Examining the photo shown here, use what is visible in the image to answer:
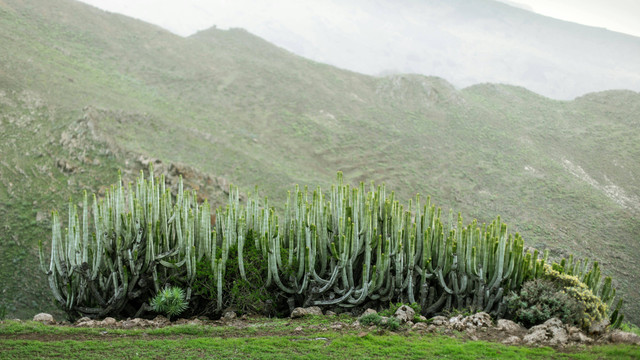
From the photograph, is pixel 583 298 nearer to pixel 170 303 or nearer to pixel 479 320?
pixel 479 320

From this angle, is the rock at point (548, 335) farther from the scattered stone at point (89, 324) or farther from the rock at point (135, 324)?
the scattered stone at point (89, 324)

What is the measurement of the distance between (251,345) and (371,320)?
245 centimetres

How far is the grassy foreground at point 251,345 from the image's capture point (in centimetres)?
768

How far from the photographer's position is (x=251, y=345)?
26.5ft

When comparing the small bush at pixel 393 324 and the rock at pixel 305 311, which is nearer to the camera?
the small bush at pixel 393 324

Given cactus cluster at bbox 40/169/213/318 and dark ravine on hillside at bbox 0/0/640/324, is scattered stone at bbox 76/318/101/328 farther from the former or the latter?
dark ravine on hillside at bbox 0/0/640/324

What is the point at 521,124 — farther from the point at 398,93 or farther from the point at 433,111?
the point at 398,93

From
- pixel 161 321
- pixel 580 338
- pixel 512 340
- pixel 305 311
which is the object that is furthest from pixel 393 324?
pixel 161 321

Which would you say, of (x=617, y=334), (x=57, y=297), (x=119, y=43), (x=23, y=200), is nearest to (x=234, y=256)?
(x=57, y=297)

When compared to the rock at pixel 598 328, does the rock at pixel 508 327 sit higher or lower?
lower

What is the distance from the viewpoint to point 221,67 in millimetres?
37750

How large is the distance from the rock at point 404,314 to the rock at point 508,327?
1606 millimetres

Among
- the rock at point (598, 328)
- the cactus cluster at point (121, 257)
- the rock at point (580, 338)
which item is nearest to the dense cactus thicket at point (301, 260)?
the cactus cluster at point (121, 257)

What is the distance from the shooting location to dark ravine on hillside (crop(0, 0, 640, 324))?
17.5 metres
